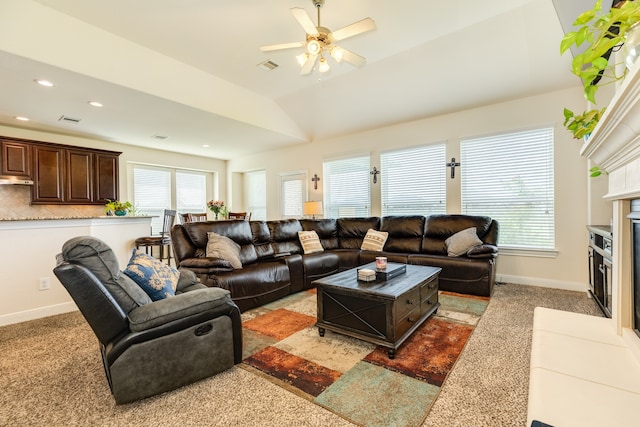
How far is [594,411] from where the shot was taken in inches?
35.6

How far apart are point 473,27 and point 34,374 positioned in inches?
202

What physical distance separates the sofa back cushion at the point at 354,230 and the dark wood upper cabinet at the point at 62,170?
4535mm

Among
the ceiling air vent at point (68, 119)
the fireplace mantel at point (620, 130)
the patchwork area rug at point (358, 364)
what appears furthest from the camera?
the ceiling air vent at point (68, 119)

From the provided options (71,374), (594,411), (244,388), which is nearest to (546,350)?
(594,411)

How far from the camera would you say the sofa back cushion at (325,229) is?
502 cm

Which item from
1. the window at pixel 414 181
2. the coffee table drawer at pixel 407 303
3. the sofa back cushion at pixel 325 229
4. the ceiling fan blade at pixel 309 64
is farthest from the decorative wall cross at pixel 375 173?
the coffee table drawer at pixel 407 303

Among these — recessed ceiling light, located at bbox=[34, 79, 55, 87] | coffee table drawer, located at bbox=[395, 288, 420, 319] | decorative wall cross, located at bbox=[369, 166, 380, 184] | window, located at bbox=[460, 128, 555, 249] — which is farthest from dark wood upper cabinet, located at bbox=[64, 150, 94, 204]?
window, located at bbox=[460, 128, 555, 249]

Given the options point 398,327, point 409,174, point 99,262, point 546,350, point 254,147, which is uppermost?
point 254,147

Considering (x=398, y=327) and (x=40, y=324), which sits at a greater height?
(x=398, y=327)

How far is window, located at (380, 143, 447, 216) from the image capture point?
4.93 metres

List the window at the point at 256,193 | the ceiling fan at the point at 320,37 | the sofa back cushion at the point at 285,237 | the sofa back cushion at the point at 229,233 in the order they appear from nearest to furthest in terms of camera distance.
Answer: the ceiling fan at the point at 320,37 < the sofa back cushion at the point at 229,233 < the sofa back cushion at the point at 285,237 < the window at the point at 256,193

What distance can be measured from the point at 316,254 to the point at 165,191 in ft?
15.5

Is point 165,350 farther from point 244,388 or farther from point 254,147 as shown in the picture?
point 254,147

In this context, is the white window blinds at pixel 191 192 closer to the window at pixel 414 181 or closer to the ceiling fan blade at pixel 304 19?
the window at pixel 414 181
